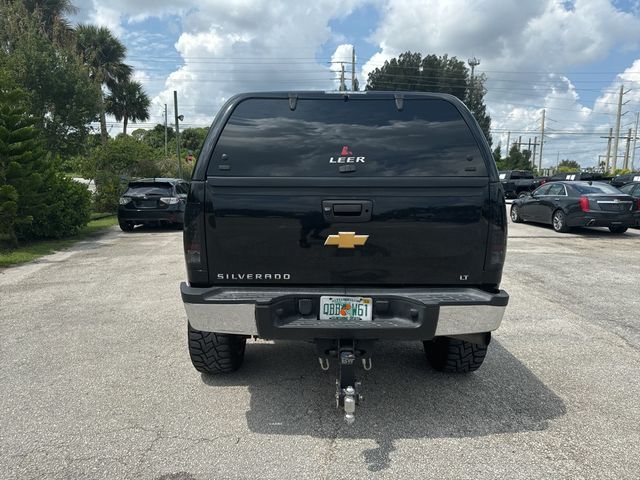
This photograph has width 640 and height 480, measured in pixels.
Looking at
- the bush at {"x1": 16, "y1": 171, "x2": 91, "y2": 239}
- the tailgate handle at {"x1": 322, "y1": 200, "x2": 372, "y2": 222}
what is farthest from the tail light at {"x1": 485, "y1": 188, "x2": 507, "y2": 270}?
the bush at {"x1": 16, "y1": 171, "x2": 91, "y2": 239}

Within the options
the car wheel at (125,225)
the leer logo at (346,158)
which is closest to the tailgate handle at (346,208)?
the leer logo at (346,158)

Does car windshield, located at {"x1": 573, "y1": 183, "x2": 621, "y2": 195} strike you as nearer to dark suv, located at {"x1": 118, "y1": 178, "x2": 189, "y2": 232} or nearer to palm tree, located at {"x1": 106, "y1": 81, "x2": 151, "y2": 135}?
dark suv, located at {"x1": 118, "y1": 178, "x2": 189, "y2": 232}

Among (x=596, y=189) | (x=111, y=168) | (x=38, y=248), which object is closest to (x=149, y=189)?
(x=38, y=248)

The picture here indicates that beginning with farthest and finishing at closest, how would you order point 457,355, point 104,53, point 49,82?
1. point 104,53
2. point 49,82
3. point 457,355

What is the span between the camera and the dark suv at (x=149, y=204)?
43.7 feet

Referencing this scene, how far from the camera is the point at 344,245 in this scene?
306 cm

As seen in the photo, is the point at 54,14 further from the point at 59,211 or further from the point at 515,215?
the point at 515,215

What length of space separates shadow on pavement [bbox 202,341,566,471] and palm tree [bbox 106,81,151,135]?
36953 mm

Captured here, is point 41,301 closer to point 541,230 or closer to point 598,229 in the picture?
point 541,230

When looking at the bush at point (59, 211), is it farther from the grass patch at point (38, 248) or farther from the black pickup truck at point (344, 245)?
the black pickup truck at point (344, 245)

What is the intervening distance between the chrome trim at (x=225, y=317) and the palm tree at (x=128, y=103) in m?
37.4

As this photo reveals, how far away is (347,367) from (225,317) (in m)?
0.80

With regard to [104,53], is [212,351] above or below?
below

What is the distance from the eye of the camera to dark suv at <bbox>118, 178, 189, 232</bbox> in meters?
13.3
